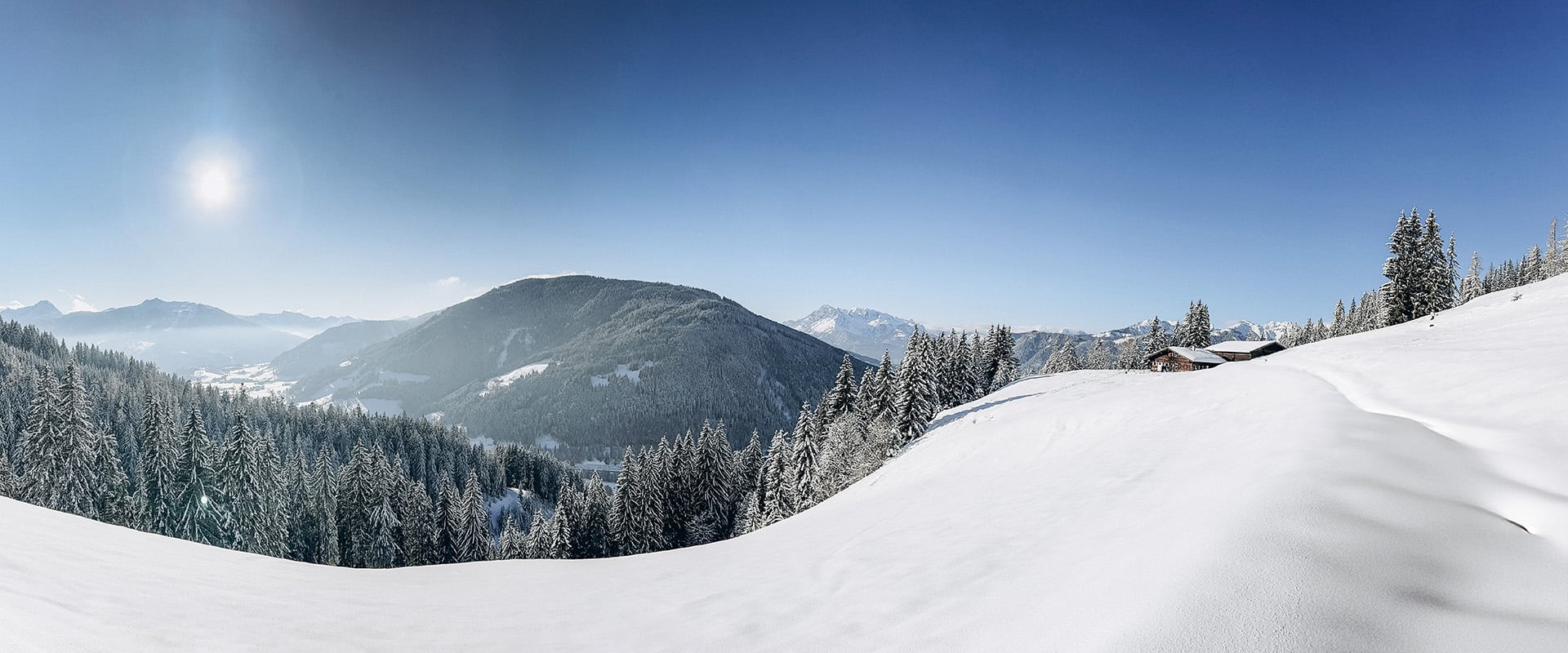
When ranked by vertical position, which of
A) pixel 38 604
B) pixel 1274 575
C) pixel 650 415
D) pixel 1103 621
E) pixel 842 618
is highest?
pixel 1274 575

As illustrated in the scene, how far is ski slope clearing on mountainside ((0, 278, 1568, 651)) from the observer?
3.22 metres

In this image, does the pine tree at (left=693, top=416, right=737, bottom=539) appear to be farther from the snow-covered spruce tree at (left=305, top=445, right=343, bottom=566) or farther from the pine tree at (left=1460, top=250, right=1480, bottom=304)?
the pine tree at (left=1460, top=250, right=1480, bottom=304)

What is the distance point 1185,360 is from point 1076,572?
190ft

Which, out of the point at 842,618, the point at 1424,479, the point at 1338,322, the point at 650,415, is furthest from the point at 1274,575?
Answer: the point at 650,415

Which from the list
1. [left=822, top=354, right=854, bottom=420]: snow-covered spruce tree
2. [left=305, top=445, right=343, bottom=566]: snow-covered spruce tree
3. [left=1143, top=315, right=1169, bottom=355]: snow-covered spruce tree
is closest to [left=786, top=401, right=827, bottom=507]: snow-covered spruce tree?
[left=822, top=354, right=854, bottom=420]: snow-covered spruce tree

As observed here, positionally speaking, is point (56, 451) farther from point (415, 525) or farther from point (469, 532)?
point (469, 532)

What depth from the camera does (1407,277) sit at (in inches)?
1656

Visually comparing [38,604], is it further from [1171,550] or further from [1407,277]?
[1407,277]

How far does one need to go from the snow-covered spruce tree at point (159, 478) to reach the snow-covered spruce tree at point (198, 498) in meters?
0.37

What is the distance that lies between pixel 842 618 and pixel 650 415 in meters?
189

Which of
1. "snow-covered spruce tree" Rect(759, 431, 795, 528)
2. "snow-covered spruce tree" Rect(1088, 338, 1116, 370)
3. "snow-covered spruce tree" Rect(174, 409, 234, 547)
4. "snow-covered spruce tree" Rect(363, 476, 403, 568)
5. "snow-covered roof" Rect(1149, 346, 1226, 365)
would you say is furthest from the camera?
"snow-covered spruce tree" Rect(1088, 338, 1116, 370)

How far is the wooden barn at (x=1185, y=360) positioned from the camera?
49.2 m

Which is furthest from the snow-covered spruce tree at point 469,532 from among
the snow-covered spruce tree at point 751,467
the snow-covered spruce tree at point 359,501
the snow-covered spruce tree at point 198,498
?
the snow-covered spruce tree at point 751,467

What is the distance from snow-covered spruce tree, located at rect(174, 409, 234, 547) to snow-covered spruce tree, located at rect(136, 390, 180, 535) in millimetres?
371
